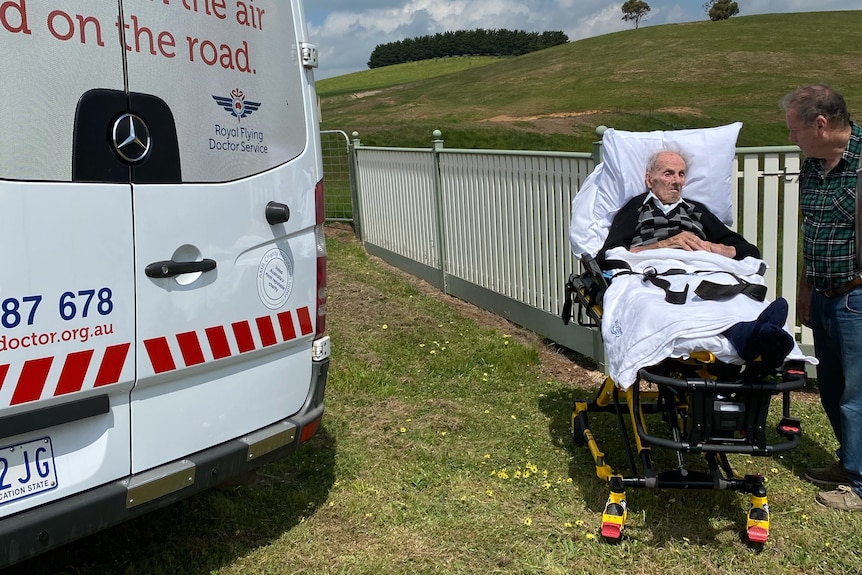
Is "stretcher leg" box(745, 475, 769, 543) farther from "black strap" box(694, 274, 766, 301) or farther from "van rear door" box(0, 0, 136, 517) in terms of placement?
"van rear door" box(0, 0, 136, 517)

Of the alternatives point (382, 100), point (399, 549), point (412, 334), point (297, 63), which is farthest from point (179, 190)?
point (382, 100)

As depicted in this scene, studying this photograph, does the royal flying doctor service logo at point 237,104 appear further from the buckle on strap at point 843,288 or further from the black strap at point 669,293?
the buckle on strap at point 843,288

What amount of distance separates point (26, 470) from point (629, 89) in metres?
42.7

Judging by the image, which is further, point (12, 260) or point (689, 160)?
point (689, 160)

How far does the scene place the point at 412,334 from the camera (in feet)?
22.8

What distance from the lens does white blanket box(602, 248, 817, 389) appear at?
3.20m

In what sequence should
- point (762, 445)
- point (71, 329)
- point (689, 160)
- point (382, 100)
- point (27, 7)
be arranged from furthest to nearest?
1. point (382, 100)
2. point (689, 160)
3. point (762, 445)
4. point (71, 329)
5. point (27, 7)

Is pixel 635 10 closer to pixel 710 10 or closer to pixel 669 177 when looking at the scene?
pixel 710 10

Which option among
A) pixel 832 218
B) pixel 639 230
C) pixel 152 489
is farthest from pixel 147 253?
pixel 832 218

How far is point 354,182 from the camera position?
1223 cm

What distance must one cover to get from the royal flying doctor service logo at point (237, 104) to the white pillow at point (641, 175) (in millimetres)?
2080

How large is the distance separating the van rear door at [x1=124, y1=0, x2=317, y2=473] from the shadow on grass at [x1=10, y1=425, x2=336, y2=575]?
2.74 feet

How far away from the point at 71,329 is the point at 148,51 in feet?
3.27

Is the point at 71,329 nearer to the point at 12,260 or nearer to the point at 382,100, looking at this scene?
the point at 12,260
